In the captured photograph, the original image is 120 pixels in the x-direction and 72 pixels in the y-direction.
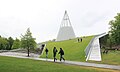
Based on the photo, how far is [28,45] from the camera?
58.8 meters

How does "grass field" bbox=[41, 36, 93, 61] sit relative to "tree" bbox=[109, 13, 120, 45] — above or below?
below

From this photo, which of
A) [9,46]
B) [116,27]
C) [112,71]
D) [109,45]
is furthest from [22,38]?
[9,46]

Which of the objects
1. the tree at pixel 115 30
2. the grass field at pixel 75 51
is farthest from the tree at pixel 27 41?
the tree at pixel 115 30

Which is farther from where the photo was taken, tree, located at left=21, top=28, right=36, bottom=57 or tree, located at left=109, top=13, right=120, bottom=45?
tree, located at left=21, top=28, right=36, bottom=57

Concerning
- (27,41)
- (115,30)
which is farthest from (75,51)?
(27,41)

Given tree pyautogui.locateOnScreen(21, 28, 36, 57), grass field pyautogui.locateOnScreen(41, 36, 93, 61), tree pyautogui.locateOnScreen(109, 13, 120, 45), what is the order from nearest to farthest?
grass field pyautogui.locateOnScreen(41, 36, 93, 61), tree pyautogui.locateOnScreen(109, 13, 120, 45), tree pyautogui.locateOnScreen(21, 28, 36, 57)

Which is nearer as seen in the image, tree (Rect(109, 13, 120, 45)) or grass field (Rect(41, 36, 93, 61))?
grass field (Rect(41, 36, 93, 61))

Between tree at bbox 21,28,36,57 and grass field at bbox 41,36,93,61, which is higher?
tree at bbox 21,28,36,57

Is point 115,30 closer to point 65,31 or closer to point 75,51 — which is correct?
point 75,51

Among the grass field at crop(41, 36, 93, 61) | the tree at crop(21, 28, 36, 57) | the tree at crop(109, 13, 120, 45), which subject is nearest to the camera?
the grass field at crop(41, 36, 93, 61)

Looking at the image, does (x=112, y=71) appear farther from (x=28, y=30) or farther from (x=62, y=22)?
(x=62, y=22)

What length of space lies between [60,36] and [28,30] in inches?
1104

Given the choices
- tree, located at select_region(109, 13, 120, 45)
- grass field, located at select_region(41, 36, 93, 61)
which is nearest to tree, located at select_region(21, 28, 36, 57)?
grass field, located at select_region(41, 36, 93, 61)

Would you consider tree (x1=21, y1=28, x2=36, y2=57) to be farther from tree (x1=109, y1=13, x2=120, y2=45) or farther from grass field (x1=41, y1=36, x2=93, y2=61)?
tree (x1=109, y1=13, x2=120, y2=45)
